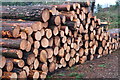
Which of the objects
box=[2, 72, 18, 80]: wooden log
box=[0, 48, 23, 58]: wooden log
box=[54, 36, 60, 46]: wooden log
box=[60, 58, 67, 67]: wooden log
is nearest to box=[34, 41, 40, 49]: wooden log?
box=[0, 48, 23, 58]: wooden log

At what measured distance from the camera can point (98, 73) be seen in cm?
582

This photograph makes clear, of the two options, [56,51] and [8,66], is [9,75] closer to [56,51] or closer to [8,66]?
[8,66]

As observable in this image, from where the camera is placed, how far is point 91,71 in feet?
19.7

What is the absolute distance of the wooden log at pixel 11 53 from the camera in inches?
178

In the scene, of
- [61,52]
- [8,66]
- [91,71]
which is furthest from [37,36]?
[91,71]

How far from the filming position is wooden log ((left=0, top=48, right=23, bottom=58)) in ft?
14.8

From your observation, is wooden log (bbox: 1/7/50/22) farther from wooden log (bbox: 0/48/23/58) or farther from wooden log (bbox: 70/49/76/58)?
wooden log (bbox: 70/49/76/58)

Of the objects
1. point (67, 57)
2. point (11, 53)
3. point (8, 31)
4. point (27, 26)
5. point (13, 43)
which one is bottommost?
point (67, 57)

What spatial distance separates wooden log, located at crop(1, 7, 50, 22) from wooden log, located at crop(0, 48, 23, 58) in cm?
116

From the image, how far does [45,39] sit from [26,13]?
3.11 ft

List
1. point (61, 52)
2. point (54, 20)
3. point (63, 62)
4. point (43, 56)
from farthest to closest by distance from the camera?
point (63, 62) < point (61, 52) < point (54, 20) < point (43, 56)

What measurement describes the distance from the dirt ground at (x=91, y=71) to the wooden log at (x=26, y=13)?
1658mm

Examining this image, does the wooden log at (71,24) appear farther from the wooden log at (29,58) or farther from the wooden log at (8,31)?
the wooden log at (8,31)

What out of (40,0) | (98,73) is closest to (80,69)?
(98,73)
